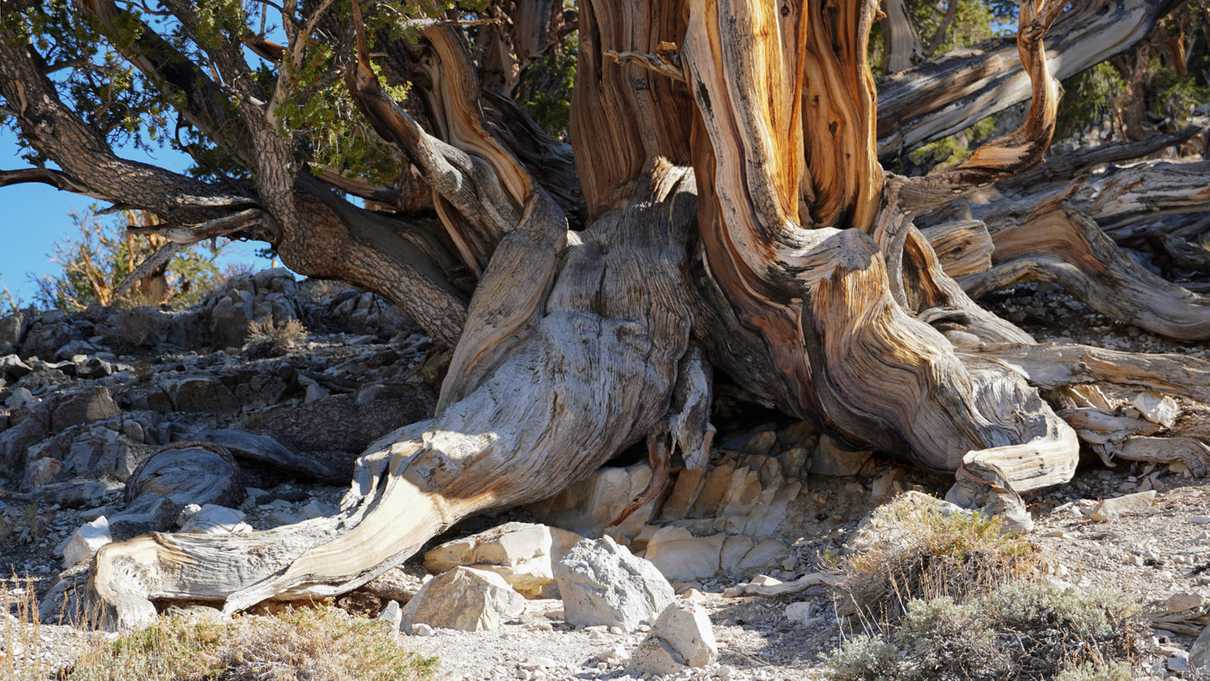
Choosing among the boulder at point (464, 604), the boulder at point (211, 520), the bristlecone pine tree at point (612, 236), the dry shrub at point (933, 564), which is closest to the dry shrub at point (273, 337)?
the bristlecone pine tree at point (612, 236)

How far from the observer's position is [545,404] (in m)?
7.09

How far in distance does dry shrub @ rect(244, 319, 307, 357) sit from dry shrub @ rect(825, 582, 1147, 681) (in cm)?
862

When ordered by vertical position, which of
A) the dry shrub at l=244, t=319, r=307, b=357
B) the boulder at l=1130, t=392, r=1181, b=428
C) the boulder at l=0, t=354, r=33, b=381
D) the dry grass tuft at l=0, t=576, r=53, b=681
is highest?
the boulder at l=0, t=354, r=33, b=381

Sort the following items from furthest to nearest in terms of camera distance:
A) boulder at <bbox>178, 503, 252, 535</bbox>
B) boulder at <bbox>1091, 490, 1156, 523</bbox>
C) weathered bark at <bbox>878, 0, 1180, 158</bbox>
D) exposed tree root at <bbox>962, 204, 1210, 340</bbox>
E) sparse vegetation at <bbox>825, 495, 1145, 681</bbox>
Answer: weathered bark at <bbox>878, 0, 1180, 158</bbox> → exposed tree root at <bbox>962, 204, 1210, 340</bbox> → boulder at <bbox>178, 503, 252, 535</bbox> → boulder at <bbox>1091, 490, 1156, 523</bbox> → sparse vegetation at <bbox>825, 495, 1145, 681</bbox>

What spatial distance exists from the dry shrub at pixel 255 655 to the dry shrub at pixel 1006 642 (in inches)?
61.8

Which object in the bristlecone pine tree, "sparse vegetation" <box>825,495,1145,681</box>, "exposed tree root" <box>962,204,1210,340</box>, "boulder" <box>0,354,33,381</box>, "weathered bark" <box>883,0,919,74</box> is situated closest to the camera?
"sparse vegetation" <box>825,495,1145,681</box>

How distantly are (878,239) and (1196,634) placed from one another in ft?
12.8

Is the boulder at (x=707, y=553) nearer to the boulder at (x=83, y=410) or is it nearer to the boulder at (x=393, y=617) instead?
the boulder at (x=393, y=617)

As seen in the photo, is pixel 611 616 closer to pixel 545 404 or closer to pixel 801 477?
pixel 545 404

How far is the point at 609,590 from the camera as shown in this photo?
537 centimetres

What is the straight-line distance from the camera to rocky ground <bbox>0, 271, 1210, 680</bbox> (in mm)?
4918

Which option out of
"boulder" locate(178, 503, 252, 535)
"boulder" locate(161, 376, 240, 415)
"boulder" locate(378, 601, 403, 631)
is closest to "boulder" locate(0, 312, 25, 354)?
"boulder" locate(161, 376, 240, 415)

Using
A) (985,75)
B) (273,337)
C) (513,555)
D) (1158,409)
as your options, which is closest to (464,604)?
(513,555)

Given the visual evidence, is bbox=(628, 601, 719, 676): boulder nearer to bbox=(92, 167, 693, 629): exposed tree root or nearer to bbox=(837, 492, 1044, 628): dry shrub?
bbox=(837, 492, 1044, 628): dry shrub
